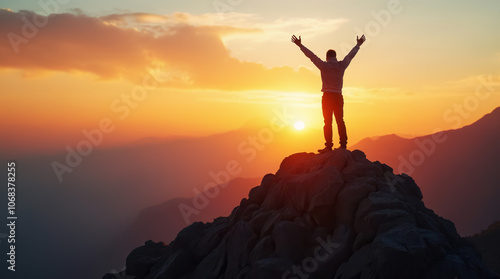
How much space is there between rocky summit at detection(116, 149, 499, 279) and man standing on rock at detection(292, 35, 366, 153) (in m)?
1.83

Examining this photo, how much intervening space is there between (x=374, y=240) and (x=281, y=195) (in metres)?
6.97

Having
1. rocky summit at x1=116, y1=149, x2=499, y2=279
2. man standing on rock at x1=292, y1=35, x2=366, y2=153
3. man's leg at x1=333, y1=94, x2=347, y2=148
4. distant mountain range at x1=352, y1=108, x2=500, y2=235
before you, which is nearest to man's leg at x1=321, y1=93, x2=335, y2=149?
man standing on rock at x1=292, y1=35, x2=366, y2=153

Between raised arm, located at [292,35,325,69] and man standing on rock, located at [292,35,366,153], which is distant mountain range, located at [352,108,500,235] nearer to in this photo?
man standing on rock, located at [292,35,366,153]

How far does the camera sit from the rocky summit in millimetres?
15945

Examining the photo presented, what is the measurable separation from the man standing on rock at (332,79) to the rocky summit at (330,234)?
1830mm

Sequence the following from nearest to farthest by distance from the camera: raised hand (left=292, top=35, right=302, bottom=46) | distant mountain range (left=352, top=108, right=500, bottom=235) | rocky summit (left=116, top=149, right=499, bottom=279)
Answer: rocky summit (left=116, top=149, right=499, bottom=279)
raised hand (left=292, top=35, right=302, bottom=46)
distant mountain range (left=352, top=108, right=500, bottom=235)

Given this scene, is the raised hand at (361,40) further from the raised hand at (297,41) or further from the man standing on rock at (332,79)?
the raised hand at (297,41)

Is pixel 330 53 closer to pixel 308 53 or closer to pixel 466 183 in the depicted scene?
pixel 308 53

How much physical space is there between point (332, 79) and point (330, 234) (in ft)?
24.4

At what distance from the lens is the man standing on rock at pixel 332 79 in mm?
22141

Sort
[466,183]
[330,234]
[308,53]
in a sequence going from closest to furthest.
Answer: [330,234], [308,53], [466,183]

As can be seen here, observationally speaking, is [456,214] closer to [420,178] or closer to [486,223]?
[486,223]

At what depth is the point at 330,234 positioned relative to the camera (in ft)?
64.5

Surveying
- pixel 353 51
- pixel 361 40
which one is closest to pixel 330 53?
pixel 353 51
